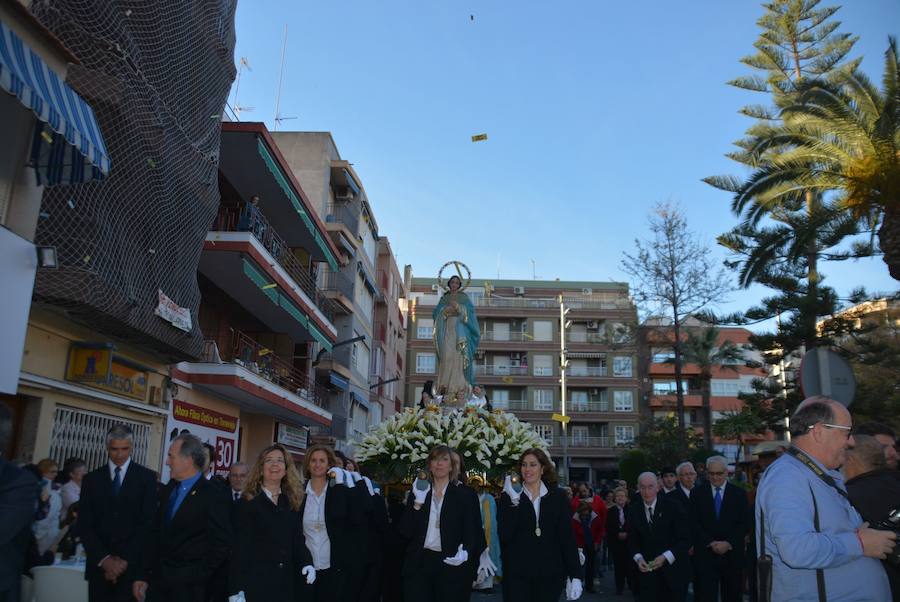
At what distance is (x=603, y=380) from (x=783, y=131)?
141 ft

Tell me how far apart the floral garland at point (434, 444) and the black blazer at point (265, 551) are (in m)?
2.81

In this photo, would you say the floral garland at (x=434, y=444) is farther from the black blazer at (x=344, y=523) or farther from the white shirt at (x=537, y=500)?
the white shirt at (x=537, y=500)

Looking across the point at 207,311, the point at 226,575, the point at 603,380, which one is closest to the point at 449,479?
the point at 226,575

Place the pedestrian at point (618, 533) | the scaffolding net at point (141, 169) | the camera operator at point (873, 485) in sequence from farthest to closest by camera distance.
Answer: the pedestrian at point (618, 533) < the scaffolding net at point (141, 169) < the camera operator at point (873, 485)

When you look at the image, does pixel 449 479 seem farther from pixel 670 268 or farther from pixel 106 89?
pixel 670 268

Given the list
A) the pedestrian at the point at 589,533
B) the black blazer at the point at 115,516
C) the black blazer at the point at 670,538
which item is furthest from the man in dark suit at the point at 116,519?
the pedestrian at the point at 589,533

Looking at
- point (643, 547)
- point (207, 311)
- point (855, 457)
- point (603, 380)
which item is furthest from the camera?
point (603, 380)

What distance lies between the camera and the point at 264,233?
20.7m

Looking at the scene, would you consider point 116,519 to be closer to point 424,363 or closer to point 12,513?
point 12,513

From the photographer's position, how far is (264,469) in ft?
19.4

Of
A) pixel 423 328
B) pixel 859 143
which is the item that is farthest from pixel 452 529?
pixel 423 328

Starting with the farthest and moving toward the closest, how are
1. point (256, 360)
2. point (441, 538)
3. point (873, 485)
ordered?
point (256, 360), point (441, 538), point (873, 485)

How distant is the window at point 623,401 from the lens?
61.7m

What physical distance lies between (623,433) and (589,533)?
48551 mm
